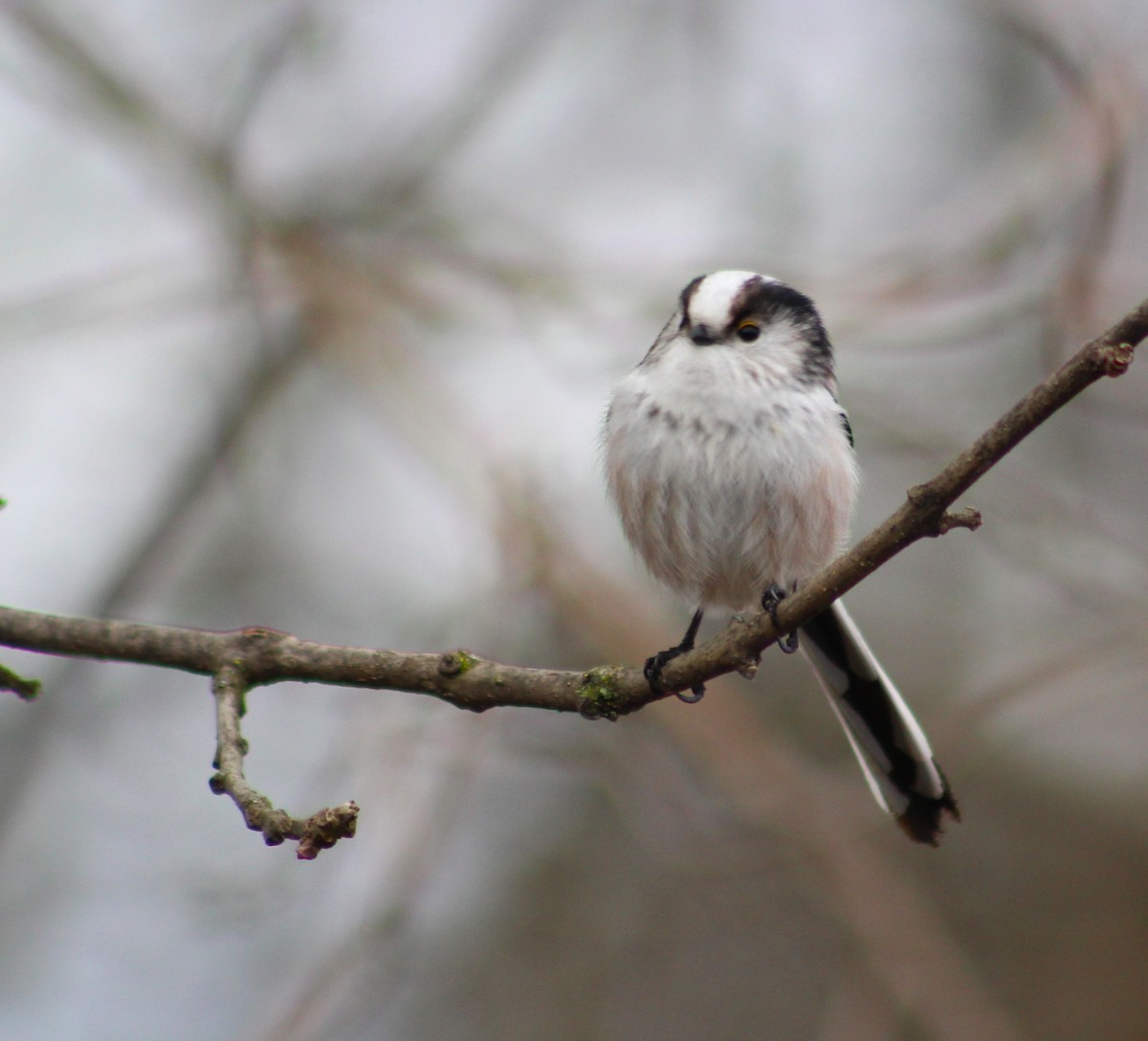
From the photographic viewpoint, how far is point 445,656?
8.14ft

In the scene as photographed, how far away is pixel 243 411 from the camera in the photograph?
244 inches

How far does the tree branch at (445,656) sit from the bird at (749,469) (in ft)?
2.17

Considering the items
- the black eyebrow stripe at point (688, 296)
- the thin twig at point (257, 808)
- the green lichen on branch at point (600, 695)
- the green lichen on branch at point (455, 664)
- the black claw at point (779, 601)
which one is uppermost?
the black eyebrow stripe at point (688, 296)

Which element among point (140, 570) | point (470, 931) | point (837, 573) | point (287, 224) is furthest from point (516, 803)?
point (837, 573)

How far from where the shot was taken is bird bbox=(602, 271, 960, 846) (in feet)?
11.3

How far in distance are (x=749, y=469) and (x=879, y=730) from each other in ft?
3.35

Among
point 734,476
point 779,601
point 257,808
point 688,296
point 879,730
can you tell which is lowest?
point 257,808

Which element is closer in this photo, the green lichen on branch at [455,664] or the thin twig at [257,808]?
the thin twig at [257,808]

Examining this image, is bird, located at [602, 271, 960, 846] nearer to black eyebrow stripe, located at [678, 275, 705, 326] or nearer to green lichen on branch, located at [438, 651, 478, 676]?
black eyebrow stripe, located at [678, 275, 705, 326]

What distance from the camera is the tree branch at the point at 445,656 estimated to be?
84.4 inches

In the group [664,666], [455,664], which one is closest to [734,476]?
[664,666]

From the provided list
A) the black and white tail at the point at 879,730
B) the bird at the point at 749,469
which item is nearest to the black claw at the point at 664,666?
the bird at the point at 749,469

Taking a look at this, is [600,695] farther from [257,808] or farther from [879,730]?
[879,730]

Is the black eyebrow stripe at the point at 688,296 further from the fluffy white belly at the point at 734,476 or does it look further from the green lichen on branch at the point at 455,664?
the green lichen on branch at the point at 455,664
